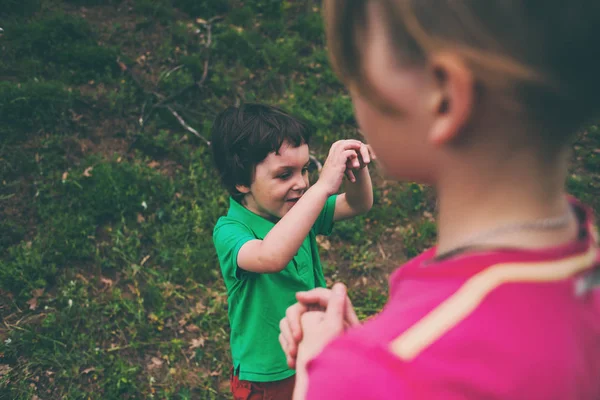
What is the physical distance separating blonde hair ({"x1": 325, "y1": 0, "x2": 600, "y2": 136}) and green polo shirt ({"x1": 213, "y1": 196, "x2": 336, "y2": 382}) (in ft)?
5.11

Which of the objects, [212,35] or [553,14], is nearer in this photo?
[553,14]

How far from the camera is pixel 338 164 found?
2.08 m

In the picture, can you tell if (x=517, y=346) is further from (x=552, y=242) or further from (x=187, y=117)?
(x=187, y=117)

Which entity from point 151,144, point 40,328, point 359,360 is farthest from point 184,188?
point 359,360

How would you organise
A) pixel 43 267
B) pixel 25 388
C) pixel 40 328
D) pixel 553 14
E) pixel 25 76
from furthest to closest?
pixel 25 76 < pixel 43 267 < pixel 40 328 < pixel 25 388 < pixel 553 14

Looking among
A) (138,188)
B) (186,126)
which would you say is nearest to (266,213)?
(138,188)

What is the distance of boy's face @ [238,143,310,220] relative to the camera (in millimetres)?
2248

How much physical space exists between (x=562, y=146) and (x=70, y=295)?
12.3 ft

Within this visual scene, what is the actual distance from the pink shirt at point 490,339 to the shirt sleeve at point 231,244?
1.37m

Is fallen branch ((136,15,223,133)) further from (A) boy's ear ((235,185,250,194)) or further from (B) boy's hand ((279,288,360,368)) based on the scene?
(B) boy's hand ((279,288,360,368))

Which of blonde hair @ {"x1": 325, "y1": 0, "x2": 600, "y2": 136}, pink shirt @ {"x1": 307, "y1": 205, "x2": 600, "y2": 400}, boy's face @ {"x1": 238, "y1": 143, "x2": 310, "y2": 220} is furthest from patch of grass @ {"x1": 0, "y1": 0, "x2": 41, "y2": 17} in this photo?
pink shirt @ {"x1": 307, "y1": 205, "x2": 600, "y2": 400}

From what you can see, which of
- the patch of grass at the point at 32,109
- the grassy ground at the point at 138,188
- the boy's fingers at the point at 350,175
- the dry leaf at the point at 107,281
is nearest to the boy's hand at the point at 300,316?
the boy's fingers at the point at 350,175

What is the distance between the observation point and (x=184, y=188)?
4488mm

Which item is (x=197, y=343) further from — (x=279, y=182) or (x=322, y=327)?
(x=322, y=327)
